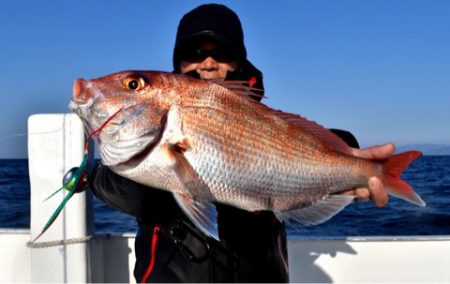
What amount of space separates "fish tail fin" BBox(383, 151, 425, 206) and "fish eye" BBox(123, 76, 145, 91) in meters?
1.36

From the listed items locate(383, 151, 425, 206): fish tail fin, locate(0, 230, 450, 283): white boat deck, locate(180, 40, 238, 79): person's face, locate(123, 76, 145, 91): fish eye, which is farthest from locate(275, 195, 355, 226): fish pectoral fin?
locate(0, 230, 450, 283): white boat deck

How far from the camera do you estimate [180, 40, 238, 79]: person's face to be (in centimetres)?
272

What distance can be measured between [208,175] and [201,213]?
171 mm

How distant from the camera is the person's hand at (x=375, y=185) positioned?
7.28ft

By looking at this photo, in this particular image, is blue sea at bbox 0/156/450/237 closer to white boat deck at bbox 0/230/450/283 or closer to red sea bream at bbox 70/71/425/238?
white boat deck at bbox 0/230/450/283

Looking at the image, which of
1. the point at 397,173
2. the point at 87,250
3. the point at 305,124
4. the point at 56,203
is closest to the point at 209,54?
the point at 305,124

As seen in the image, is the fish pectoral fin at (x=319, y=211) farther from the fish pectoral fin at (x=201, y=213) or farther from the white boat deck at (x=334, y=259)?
the white boat deck at (x=334, y=259)

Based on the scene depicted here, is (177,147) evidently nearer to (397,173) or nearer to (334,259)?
(397,173)

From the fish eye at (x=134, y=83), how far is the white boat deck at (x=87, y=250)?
1.57 m

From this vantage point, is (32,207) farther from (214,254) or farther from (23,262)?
(214,254)

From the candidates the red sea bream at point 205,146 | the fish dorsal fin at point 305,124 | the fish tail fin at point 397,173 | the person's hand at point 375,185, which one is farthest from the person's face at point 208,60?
the fish tail fin at point 397,173

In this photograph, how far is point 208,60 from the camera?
273 centimetres

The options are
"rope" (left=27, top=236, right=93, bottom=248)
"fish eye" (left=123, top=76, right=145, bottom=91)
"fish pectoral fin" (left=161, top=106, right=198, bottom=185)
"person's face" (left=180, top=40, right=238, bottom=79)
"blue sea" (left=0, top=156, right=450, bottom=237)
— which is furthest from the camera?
"blue sea" (left=0, top=156, right=450, bottom=237)

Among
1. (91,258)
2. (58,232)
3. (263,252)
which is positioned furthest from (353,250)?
(58,232)
